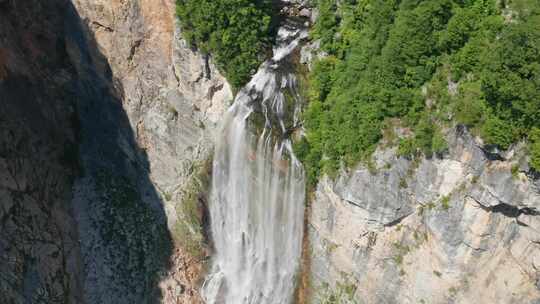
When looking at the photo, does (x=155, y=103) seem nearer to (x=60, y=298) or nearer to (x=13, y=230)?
(x=13, y=230)

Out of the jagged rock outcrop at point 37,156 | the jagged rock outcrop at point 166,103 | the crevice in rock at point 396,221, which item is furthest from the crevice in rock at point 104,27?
the crevice in rock at point 396,221

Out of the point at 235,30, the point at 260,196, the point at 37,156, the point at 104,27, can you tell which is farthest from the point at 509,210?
the point at 37,156

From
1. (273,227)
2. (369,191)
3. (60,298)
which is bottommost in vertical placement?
(60,298)

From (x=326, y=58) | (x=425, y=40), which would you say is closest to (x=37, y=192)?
(x=326, y=58)

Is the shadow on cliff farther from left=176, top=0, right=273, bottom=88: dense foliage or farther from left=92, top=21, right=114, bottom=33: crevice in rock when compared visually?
left=176, top=0, right=273, bottom=88: dense foliage

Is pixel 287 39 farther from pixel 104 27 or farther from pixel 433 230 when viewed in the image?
pixel 433 230

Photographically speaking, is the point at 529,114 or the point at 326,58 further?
the point at 326,58
